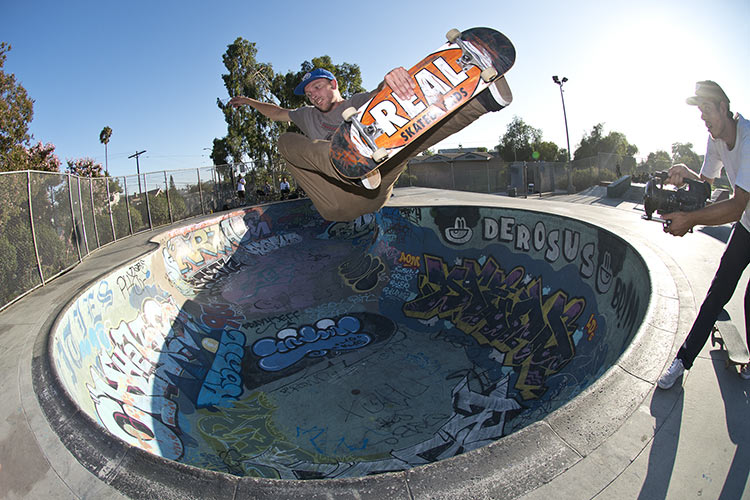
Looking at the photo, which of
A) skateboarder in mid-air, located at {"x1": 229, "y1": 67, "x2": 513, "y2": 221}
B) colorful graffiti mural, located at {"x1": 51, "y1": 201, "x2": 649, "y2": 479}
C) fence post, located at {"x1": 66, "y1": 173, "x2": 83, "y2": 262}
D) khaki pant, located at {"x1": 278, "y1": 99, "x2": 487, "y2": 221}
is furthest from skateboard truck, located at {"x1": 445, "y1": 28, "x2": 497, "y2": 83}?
fence post, located at {"x1": 66, "y1": 173, "x2": 83, "y2": 262}

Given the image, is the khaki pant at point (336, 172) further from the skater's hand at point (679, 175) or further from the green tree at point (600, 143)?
A: the green tree at point (600, 143)

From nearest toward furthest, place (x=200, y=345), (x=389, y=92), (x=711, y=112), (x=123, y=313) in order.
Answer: (x=711, y=112), (x=389, y=92), (x=123, y=313), (x=200, y=345)

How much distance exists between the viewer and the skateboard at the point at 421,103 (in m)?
3.11

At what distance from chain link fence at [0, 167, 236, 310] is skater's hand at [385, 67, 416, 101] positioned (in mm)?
7526

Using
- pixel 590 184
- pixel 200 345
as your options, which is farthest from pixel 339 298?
pixel 590 184

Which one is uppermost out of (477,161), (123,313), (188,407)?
(477,161)

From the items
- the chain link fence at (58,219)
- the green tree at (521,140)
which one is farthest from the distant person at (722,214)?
the green tree at (521,140)

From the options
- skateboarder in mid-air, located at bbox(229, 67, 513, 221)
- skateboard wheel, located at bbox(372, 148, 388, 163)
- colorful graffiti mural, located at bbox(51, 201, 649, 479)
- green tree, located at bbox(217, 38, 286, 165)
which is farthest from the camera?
green tree, located at bbox(217, 38, 286, 165)

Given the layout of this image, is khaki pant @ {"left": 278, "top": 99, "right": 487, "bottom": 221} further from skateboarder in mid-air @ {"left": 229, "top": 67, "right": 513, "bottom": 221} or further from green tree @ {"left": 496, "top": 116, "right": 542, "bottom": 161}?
green tree @ {"left": 496, "top": 116, "right": 542, "bottom": 161}

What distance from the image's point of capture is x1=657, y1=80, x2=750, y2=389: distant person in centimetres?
278

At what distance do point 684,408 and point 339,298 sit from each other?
9232 mm

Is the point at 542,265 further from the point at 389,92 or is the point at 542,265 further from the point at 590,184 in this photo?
the point at 590,184

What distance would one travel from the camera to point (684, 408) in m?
2.90

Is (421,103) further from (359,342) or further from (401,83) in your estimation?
(359,342)
